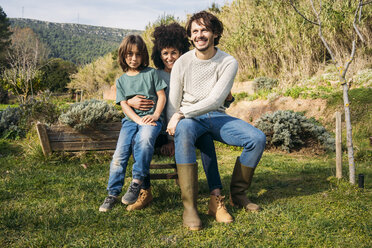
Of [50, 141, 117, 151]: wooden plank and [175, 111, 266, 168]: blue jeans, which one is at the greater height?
[175, 111, 266, 168]: blue jeans

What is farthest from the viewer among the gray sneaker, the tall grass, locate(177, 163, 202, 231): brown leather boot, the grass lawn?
the tall grass

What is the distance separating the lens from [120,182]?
2744 millimetres

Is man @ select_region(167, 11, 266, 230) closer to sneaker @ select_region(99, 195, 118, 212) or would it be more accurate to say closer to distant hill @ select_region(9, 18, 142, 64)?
sneaker @ select_region(99, 195, 118, 212)

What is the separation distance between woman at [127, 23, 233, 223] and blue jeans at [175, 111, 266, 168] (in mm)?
139

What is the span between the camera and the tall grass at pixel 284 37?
8.16m

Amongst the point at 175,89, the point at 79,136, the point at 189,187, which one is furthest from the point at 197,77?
the point at 79,136

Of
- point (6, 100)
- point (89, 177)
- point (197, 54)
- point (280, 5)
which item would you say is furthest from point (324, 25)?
point (6, 100)

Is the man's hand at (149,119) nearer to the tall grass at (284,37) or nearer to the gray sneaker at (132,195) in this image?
the gray sneaker at (132,195)

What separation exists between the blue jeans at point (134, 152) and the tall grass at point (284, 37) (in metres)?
6.85

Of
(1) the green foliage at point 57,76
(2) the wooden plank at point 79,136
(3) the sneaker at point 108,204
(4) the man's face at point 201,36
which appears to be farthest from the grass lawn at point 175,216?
(1) the green foliage at point 57,76

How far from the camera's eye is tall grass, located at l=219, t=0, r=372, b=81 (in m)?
8.16

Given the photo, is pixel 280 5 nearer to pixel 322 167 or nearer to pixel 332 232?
pixel 322 167

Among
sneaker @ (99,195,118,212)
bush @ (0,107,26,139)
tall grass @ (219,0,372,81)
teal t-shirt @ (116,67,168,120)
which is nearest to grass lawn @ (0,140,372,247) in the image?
sneaker @ (99,195,118,212)

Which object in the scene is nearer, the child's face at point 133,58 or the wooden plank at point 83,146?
the child's face at point 133,58
